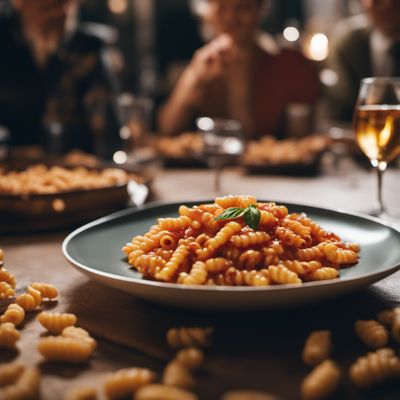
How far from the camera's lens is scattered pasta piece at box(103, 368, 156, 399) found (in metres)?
0.63

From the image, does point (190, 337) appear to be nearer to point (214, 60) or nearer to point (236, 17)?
point (214, 60)

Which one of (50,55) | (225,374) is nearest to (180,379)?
(225,374)

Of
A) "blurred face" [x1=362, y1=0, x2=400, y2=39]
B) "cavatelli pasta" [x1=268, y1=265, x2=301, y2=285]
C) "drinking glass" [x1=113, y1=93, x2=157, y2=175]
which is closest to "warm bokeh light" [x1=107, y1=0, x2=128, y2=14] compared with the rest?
"blurred face" [x1=362, y1=0, x2=400, y2=39]

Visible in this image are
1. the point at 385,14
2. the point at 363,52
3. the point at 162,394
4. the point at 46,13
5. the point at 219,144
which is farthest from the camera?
the point at 363,52

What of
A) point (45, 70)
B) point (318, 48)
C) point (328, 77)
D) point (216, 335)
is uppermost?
point (318, 48)

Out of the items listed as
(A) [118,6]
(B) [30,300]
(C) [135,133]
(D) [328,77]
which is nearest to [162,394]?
(B) [30,300]

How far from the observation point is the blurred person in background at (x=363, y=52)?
3465mm

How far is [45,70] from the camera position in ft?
11.5

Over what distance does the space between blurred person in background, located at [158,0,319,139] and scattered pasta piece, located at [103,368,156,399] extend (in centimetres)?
269

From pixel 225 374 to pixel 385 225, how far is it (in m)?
0.54

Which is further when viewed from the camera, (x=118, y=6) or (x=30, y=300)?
(x=118, y=6)

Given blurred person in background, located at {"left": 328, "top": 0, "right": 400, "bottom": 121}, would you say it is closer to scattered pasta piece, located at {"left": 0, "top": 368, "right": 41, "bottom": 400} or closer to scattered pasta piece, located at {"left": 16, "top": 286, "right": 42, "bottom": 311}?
scattered pasta piece, located at {"left": 16, "top": 286, "right": 42, "bottom": 311}

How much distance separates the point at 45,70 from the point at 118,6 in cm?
445

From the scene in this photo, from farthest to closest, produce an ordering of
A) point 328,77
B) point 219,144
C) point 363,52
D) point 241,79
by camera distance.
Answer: point 363,52, point 328,77, point 241,79, point 219,144
